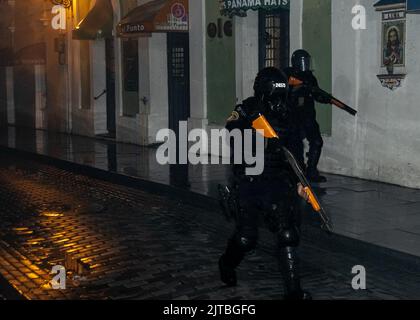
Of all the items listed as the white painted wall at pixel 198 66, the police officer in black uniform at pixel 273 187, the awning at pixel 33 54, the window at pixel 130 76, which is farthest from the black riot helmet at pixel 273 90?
the awning at pixel 33 54

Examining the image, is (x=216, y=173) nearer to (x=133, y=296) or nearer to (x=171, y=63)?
(x=171, y=63)

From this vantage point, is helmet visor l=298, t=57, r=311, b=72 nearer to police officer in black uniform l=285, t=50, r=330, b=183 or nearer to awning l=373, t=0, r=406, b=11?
police officer in black uniform l=285, t=50, r=330, b=183

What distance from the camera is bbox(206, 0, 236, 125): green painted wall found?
14834 mm

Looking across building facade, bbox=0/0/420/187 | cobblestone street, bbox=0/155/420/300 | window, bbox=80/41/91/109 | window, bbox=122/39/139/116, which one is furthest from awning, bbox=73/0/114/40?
cobblestone street, bbox=0/155/420/300

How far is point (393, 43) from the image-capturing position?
10.8m

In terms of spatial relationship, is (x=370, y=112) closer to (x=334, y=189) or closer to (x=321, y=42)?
(x=334, y=189)

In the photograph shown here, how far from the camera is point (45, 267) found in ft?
23.2

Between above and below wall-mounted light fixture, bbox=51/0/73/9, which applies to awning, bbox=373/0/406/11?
below

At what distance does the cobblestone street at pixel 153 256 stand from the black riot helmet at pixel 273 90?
5.15 ft

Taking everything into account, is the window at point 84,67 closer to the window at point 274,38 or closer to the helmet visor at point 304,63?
the window at point 274,38

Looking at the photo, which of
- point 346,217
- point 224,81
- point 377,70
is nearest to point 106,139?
point 224,81

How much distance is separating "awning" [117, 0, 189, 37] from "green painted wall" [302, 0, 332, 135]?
400cm

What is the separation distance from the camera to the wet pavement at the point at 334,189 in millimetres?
7957
